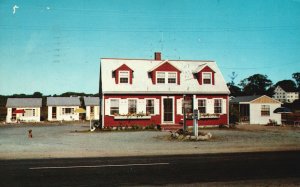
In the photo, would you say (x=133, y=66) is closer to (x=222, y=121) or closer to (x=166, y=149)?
(x=222, y=121)

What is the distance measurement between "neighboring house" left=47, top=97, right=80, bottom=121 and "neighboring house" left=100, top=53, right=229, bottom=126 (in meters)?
26.9

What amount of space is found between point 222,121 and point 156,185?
83.6 feet

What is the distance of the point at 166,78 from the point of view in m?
32.4

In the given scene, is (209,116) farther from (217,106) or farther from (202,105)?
(217,106)

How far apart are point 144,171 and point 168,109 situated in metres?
21.3

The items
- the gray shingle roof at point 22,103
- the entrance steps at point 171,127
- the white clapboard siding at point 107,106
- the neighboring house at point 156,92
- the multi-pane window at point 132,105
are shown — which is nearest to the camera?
the entrance steps at point 171,127

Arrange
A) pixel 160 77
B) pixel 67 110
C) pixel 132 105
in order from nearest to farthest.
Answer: pixel 132 105 < pixel 160 77 < pixel 67 110

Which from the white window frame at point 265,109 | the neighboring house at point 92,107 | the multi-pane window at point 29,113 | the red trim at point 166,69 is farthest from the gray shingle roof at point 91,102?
the white window frame at point 265,109

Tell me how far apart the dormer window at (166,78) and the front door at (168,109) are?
2241 mm

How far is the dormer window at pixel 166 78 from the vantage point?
106 ft

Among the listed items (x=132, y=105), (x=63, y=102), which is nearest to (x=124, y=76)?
(x=132, y=105)

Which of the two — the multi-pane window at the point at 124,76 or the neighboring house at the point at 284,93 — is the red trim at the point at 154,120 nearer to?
the multi-pane window at the point at 124,76

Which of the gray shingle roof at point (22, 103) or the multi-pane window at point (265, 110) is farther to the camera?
the gray shingle roof at point (22, 103)

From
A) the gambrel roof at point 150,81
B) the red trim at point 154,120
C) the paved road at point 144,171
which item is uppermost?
the gambrel roof at point 150,81
